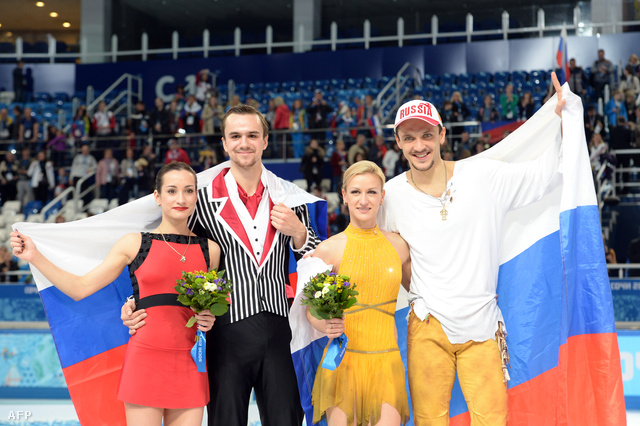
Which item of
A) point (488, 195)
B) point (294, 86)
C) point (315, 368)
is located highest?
point (294, 86)

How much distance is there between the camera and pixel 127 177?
47.6 ft

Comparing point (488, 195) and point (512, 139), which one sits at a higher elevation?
point (512, 139)

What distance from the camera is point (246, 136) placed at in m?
3.84

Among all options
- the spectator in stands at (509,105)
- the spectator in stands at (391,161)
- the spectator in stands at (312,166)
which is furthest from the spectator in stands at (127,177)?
the spectator in stands at (509,105)

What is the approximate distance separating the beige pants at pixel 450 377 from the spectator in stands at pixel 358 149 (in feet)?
31.6

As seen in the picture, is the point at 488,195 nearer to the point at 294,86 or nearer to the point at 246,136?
the point at 246,136

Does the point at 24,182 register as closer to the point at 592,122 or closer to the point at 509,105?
the point at 509,105

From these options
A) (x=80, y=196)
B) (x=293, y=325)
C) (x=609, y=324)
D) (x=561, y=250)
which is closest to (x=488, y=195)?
(x=561, y=250)

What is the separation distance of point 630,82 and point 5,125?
14.4 m

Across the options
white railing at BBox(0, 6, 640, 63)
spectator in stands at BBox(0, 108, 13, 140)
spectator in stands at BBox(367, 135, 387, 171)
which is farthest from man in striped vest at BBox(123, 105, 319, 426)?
white railing at BBox(0, 6, 640, 63)

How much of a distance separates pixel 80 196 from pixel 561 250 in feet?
40.0

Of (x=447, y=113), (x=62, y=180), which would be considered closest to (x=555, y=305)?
(x=447, y=113)

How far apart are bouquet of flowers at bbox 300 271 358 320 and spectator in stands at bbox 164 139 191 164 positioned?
37.2 ft

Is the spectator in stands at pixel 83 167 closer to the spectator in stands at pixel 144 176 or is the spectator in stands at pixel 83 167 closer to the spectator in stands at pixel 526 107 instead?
the spectator in stands at pixel 144 176
